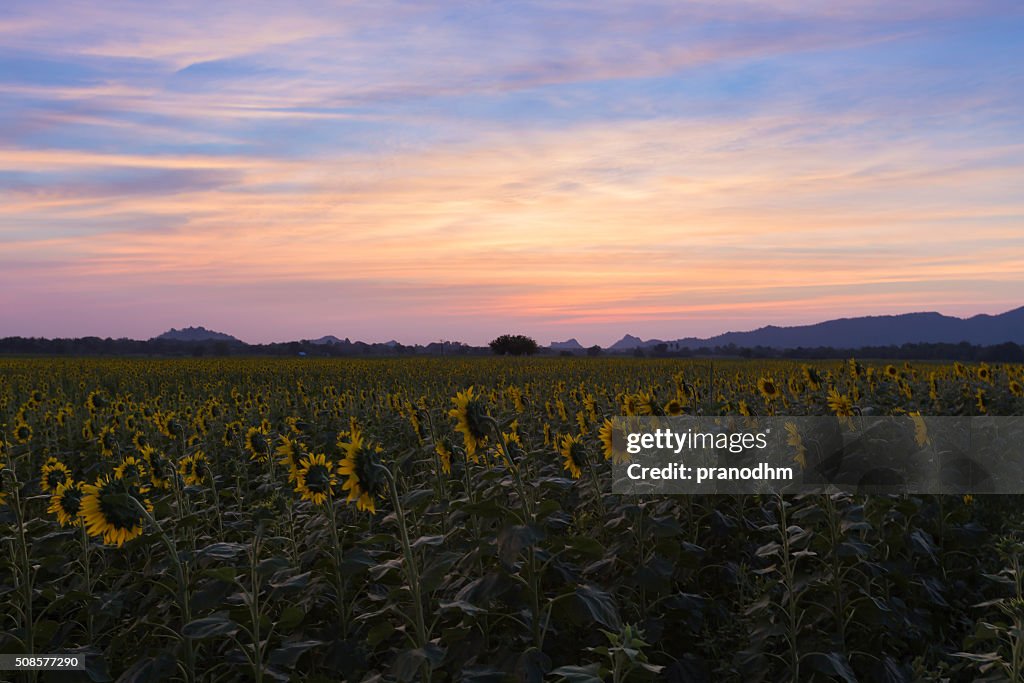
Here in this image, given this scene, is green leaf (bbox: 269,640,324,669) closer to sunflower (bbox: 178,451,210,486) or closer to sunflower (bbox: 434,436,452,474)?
sunflower (bbox: 434,436,452,474)

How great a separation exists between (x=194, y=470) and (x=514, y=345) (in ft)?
268

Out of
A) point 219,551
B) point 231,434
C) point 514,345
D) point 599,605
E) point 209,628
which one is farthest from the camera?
point 514,345

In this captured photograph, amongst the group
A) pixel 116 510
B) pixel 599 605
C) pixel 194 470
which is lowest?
pixel 599 605

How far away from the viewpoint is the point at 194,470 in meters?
6.62

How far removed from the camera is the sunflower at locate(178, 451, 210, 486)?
21.5 ft

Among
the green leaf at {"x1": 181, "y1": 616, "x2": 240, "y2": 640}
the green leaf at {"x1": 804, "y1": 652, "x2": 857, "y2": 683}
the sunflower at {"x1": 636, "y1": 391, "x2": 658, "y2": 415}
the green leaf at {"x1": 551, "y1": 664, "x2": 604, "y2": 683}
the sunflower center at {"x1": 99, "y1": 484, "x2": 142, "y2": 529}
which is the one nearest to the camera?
the green leaf at {"x1": 551, "y1": 664, "x2": 604, "y2": 683}

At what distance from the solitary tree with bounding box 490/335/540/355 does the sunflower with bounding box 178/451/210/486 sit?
80.6m

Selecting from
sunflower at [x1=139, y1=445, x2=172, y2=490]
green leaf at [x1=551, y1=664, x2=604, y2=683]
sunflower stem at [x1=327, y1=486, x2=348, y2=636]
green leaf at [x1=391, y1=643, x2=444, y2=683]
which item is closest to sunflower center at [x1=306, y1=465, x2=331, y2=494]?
sunflower stem at [x1=327, y1=486, x2=348, y2=636]

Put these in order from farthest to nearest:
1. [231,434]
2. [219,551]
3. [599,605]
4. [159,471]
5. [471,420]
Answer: [231,434] → [159,471] → [471,420] → [219,551] → [599,605]

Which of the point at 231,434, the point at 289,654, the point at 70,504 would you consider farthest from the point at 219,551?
the point at 231,434

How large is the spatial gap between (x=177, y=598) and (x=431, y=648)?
73.0 inches

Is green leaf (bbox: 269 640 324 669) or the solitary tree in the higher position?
the solitary tree

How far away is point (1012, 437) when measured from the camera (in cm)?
852

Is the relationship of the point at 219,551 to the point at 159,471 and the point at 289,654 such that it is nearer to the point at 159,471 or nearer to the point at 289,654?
the point at 289,654
